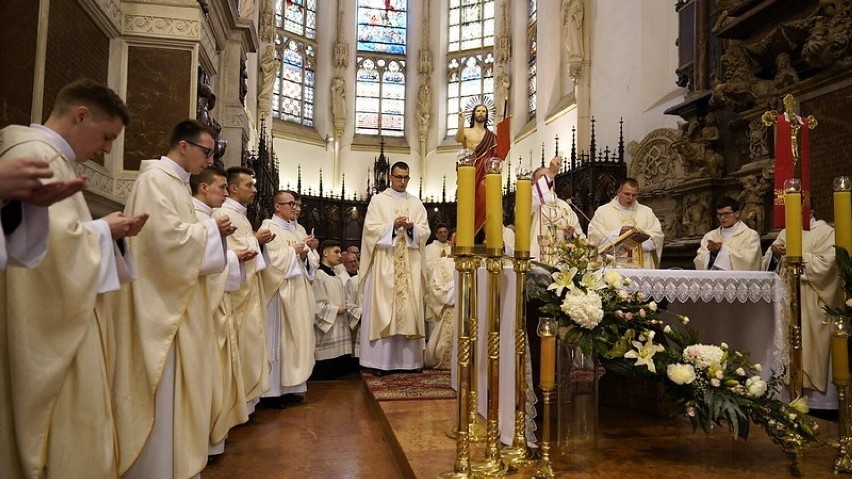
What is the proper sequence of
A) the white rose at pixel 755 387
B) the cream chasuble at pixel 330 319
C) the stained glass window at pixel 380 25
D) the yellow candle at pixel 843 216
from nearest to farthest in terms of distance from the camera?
the white rose at pixel 755 387, the yellow candle at pixel 843 216, the cream chasuble at pixel 330 319, the stained glass window at pixel 380 25

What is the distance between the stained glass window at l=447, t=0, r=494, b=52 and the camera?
18906 mm

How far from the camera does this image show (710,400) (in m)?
3.09

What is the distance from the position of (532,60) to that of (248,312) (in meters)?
13.9

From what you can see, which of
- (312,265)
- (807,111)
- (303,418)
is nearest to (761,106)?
(807,111)

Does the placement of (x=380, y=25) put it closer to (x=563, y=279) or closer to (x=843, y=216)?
(x=843, y=216)

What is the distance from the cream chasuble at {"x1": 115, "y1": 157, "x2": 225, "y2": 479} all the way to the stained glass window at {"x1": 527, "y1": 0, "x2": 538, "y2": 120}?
1457 centimetres

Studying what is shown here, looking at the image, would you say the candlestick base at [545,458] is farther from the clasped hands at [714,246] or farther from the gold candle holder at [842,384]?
the clasped hands at [714,246]

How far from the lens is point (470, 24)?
19219 millimetres

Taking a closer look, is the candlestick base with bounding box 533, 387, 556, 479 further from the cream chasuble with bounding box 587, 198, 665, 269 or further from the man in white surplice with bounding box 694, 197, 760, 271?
the man in white surplice with bounding box 694, 197, 760, 271

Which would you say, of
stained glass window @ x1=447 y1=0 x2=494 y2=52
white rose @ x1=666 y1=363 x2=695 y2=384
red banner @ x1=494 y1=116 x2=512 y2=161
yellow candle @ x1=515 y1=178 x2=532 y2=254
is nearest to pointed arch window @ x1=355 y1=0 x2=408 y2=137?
stained glass window @ x1=447 y1=0 x2=494 y2=52

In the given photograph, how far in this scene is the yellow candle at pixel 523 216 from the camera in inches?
118

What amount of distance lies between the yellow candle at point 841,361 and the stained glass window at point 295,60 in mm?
16592

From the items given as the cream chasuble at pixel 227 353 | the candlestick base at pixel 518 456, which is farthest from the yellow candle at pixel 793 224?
the cream chasuble at pixel 227 353

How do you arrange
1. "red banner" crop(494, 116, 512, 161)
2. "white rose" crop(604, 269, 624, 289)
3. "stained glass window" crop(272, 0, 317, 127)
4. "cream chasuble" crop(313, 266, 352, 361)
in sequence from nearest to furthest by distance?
"white rose" crop(604, 269, 624, 289) → "red banner" crop(494, 116, 512, 161) → "cream chasuble" crop(313, 266, 352, 361) → "stained glass window" crop(272, 0, 317, 127)
